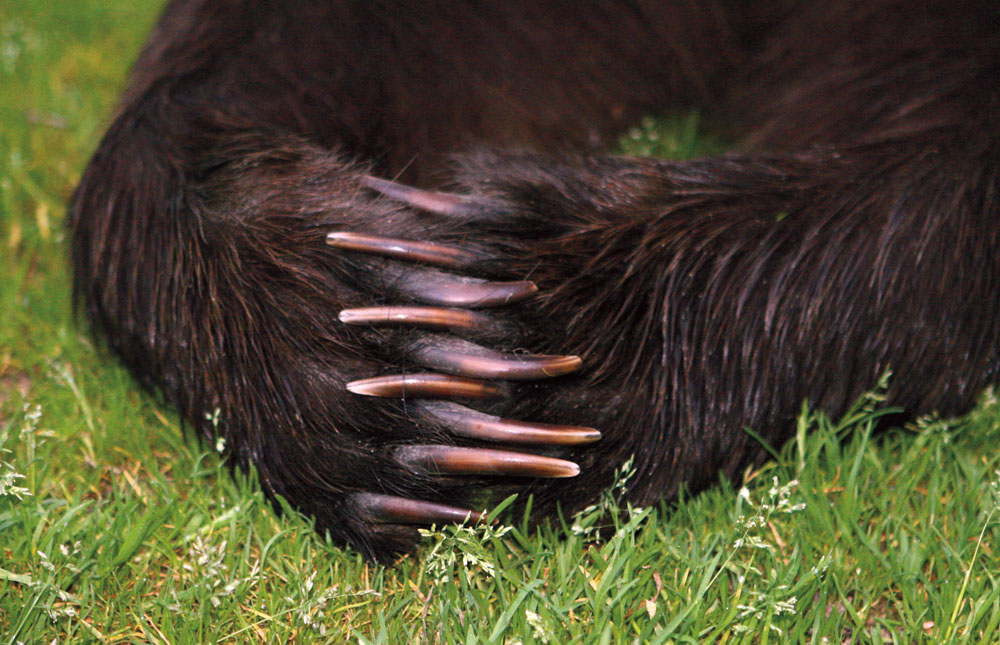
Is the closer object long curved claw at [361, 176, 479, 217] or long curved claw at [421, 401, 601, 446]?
long curved claw at [421, 401, 601, 446]

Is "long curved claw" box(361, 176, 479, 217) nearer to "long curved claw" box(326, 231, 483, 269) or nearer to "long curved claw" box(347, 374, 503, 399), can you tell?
"long curved claw" box(326, 231, 483, 269)

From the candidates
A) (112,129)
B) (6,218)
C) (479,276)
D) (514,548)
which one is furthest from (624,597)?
(6,218)

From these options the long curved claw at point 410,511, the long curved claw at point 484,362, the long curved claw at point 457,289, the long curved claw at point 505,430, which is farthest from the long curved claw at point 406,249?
the long curved claw at point 410,511

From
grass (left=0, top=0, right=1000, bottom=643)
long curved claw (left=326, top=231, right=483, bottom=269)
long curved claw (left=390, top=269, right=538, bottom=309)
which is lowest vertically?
grass (left=0, top=0, right=1000, bottom=643)

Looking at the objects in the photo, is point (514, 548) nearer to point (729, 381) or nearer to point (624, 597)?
point (624, 597)

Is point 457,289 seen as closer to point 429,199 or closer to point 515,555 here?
point 429,199

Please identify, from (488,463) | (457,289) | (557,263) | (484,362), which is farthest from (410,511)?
(557,263)

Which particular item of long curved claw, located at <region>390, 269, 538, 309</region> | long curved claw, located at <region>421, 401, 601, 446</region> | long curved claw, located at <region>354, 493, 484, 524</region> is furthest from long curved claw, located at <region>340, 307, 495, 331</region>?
long curved claw, located at <region>354, 493, 484, 524</region>
